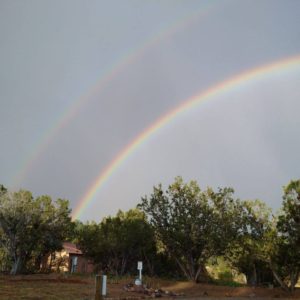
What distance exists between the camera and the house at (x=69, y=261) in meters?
45.9

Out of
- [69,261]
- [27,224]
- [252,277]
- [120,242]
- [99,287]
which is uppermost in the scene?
[27,224]

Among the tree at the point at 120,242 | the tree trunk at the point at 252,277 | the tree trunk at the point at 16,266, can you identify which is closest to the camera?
the tree trunk at the point at 252,277

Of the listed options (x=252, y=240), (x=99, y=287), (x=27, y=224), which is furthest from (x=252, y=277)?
(x=99, y=287)

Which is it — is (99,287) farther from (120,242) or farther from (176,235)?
(120,242)

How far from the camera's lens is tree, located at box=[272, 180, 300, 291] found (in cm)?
2550

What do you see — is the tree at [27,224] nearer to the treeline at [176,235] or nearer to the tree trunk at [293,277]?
the treeline at [176,235]

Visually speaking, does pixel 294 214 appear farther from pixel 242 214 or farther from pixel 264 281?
pixel 264 281

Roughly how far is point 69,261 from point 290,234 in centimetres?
3246

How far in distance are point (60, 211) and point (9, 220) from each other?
16.9 feet

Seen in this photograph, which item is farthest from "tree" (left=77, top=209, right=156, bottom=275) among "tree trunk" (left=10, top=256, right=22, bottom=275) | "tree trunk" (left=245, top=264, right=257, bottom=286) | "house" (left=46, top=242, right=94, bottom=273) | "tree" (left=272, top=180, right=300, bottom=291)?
"tree" (left=272, top=180, right=300, bottom=291)

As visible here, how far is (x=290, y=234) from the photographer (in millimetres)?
26078

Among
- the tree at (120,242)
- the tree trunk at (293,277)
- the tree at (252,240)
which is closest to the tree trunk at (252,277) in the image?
the tree at (252,240)

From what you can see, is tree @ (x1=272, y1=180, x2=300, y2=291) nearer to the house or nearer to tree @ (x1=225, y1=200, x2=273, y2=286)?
tree @ (x1=225, y1=200, x2=273, y2=286)

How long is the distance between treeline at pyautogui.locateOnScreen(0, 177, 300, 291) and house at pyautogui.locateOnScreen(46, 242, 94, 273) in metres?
5.47
